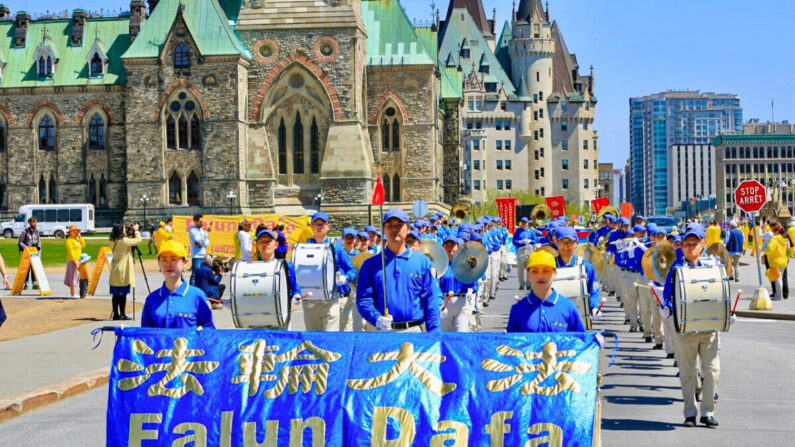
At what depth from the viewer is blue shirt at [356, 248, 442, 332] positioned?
9.55 metres

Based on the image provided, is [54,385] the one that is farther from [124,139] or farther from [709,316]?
[124,139]

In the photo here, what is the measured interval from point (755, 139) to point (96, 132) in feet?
435

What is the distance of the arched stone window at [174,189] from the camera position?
65938 mm

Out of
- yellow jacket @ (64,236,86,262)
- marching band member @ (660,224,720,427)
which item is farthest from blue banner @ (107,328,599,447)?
yellow jacket @ (64,236,86,262)

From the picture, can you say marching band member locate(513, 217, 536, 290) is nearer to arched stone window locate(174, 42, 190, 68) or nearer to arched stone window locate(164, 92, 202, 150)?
arched stone window locate(164, 92, 202, 150)

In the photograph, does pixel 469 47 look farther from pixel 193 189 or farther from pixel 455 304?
pixel 455 304

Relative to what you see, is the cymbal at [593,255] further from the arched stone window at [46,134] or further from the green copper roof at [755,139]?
the green copper roof at [755,139]

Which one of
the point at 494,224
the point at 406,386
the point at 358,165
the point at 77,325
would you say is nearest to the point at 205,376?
the point at 406,386

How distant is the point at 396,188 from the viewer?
69875mm

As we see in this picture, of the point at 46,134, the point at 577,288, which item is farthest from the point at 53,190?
the point at 577,288

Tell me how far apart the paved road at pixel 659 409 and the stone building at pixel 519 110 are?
114m

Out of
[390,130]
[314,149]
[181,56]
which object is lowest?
[314,149]

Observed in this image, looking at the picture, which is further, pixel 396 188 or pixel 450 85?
pixel 450 85

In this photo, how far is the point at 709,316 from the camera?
1007 cm
